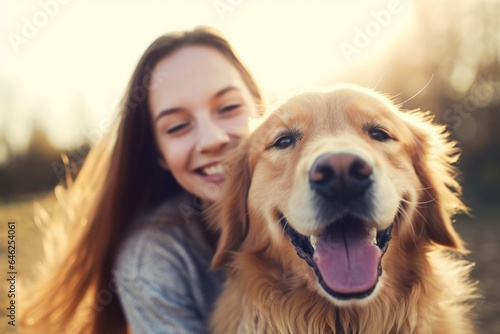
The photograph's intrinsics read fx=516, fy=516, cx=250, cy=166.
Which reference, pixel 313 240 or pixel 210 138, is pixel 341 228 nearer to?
pixel 313 240

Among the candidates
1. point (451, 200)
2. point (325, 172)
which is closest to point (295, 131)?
point (325, 172)

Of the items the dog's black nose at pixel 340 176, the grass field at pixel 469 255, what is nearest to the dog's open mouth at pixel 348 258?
the dog's black nose at pixel 340 176

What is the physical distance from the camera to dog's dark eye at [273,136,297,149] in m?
2.54

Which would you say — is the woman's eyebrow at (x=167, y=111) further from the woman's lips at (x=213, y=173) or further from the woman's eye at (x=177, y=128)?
the woman's lips at (x=213, y=173)

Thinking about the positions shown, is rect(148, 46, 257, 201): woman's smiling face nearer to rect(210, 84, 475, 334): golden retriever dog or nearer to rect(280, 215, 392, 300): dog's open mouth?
rect(210, 84, 475, 334): golden retriever dog

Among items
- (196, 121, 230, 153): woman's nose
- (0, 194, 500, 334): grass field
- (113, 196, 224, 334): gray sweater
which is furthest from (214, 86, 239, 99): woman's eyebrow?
(0, 194, 500, 334): grass field

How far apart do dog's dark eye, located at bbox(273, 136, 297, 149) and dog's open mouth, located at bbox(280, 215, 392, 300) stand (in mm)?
492

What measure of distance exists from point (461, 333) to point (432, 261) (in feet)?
1.22

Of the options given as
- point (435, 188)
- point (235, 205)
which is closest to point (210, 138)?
point (235, 205)

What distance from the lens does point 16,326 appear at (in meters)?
3.67

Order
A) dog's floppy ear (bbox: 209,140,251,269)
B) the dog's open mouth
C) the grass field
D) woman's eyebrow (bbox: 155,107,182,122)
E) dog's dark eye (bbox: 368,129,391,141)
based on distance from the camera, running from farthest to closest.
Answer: the grass field → woman's eyebrow (bbox: 155,107,182,122) → dog's floppy ear (bbox: 209,140,251,269) → dog's dark eye (bbox: 368,129,391,141) → the dog's open mouth

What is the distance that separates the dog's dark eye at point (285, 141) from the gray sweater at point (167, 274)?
830mm

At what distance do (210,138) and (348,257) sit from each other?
3.57ft

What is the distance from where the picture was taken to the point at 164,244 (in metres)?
2.85
